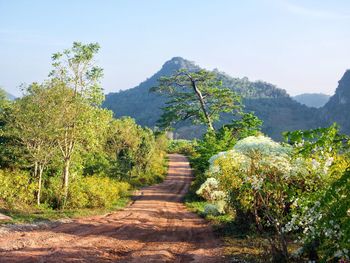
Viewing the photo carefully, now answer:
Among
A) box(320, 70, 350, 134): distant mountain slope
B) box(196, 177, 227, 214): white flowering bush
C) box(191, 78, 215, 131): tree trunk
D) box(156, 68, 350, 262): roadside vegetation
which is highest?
box(320, 70, 350, 134): distant mountain slope

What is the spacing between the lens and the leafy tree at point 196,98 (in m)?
37.0

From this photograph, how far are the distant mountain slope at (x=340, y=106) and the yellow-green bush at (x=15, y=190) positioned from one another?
14574cm

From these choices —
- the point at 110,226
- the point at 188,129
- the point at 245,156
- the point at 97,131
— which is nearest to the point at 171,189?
the point at 97,131

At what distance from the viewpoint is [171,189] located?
4591 centimetres

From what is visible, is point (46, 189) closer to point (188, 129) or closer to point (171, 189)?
point (171, 189)

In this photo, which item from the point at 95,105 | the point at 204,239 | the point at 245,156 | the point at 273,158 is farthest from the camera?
the point at 95,105

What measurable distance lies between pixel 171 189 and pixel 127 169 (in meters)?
7.04

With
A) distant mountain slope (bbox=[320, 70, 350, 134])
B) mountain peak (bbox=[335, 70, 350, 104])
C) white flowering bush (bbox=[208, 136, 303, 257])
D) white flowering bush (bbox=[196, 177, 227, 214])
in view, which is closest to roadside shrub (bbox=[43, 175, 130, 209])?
white flowering bush (bbox=[196, 177, 227, 214])

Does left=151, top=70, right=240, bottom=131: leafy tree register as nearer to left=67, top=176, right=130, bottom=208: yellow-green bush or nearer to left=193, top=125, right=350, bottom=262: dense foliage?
left=67, top=176, right=130, bottom=208: yellow-green bush

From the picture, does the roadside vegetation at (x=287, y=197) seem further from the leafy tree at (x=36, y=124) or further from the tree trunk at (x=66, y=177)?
the leafy tree at (x=36, y=124)

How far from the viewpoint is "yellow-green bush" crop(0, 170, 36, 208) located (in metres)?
23.3

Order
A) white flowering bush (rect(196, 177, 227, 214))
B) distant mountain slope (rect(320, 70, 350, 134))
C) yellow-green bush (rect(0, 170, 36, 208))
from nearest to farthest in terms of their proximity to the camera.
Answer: yellow-green bush (rect(0, 170, 36, 208))
white flowering bush (rect(196, 177, 227, 214))
distant mountain slope (rect(320, 70, 350, 134))

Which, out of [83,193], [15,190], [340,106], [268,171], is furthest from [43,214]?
[340,106]

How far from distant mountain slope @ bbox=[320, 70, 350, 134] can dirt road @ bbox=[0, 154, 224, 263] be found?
143979 mm
